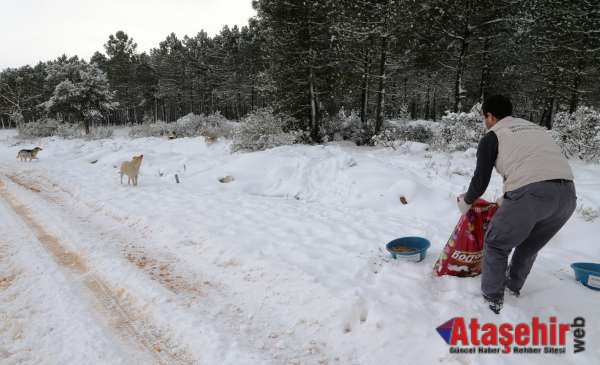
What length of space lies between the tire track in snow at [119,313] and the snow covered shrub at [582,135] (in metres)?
10.4

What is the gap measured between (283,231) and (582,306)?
147 inches

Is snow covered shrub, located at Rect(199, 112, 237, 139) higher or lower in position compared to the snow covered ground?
higher

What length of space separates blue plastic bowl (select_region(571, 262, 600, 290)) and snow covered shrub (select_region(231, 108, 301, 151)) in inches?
382

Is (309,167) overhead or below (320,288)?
overhead

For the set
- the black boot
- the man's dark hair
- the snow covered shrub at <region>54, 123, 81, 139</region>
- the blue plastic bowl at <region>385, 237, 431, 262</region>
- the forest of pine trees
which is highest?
the forest of pine trees

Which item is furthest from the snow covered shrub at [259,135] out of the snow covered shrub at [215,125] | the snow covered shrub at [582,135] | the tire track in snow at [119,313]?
the snow covered shrub at [582,135]

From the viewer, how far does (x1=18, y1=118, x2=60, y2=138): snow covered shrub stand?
2553cm

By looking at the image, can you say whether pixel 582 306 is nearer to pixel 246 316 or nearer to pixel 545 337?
pixel 545 337

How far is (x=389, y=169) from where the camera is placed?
780cm

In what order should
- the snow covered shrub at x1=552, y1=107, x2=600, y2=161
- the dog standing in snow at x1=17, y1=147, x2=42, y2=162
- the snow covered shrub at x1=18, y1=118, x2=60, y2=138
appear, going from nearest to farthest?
the snow covered shrub at x1=552, y1=107, x2=600, y2=161
the dog standing in snow at x1=17, y1=147, x2=42, y2=162
the snow covered shrub at x1=18, y1=118, x2=60, y2=138

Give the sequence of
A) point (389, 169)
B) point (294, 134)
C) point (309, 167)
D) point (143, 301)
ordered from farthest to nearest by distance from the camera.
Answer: point (294, 134)
point (309, 167)
point (389, 169)
point (143, 301)

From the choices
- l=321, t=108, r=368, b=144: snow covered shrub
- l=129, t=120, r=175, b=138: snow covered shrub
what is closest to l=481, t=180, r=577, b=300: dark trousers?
l=321, t=108, r=368, b=144: snow covered shrub

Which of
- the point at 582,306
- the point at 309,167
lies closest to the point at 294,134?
the point at 309,167

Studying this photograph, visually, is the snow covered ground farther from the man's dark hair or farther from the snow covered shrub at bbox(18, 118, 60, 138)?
the snow covered shrub at bbox(18, 118, 60, 138)
